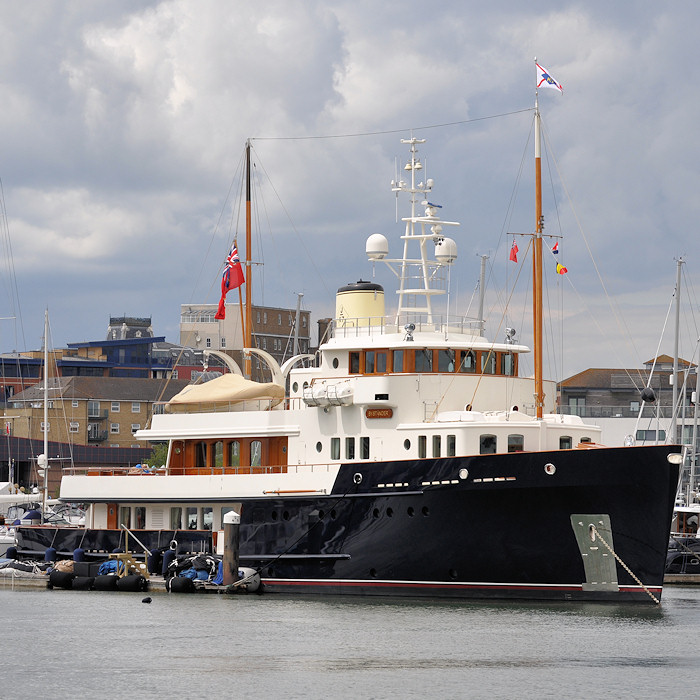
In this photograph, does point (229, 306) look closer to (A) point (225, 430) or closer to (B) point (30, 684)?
(A) point (225, 430)

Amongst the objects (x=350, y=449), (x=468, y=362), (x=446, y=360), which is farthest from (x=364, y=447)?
(x=468, y=362)

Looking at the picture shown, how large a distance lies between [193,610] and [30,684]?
10.5 m

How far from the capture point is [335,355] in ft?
127

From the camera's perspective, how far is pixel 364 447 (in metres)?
37.0

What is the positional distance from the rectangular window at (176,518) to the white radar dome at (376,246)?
926 cm

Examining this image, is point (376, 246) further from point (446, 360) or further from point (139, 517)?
point (139, 517)

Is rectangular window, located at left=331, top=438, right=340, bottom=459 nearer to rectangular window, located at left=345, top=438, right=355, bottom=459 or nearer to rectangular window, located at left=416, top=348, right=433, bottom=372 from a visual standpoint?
rectangular window, located at left=345, top=438, right=355, bottom=459

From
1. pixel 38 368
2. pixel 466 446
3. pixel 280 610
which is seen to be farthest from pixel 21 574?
pixel 38 368

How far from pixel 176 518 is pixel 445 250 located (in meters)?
11.1

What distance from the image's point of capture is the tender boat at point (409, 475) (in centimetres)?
3362

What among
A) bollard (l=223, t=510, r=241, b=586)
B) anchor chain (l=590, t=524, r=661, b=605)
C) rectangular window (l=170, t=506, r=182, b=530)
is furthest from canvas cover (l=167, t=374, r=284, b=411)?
anchor chain (l=590, t=524, r=661, b=605)

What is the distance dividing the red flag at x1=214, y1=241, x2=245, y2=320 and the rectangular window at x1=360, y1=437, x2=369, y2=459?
8071mm

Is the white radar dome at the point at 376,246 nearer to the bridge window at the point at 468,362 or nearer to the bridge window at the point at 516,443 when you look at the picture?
the bridge window at the point at 468,362

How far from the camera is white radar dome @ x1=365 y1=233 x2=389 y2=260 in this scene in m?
40.7
